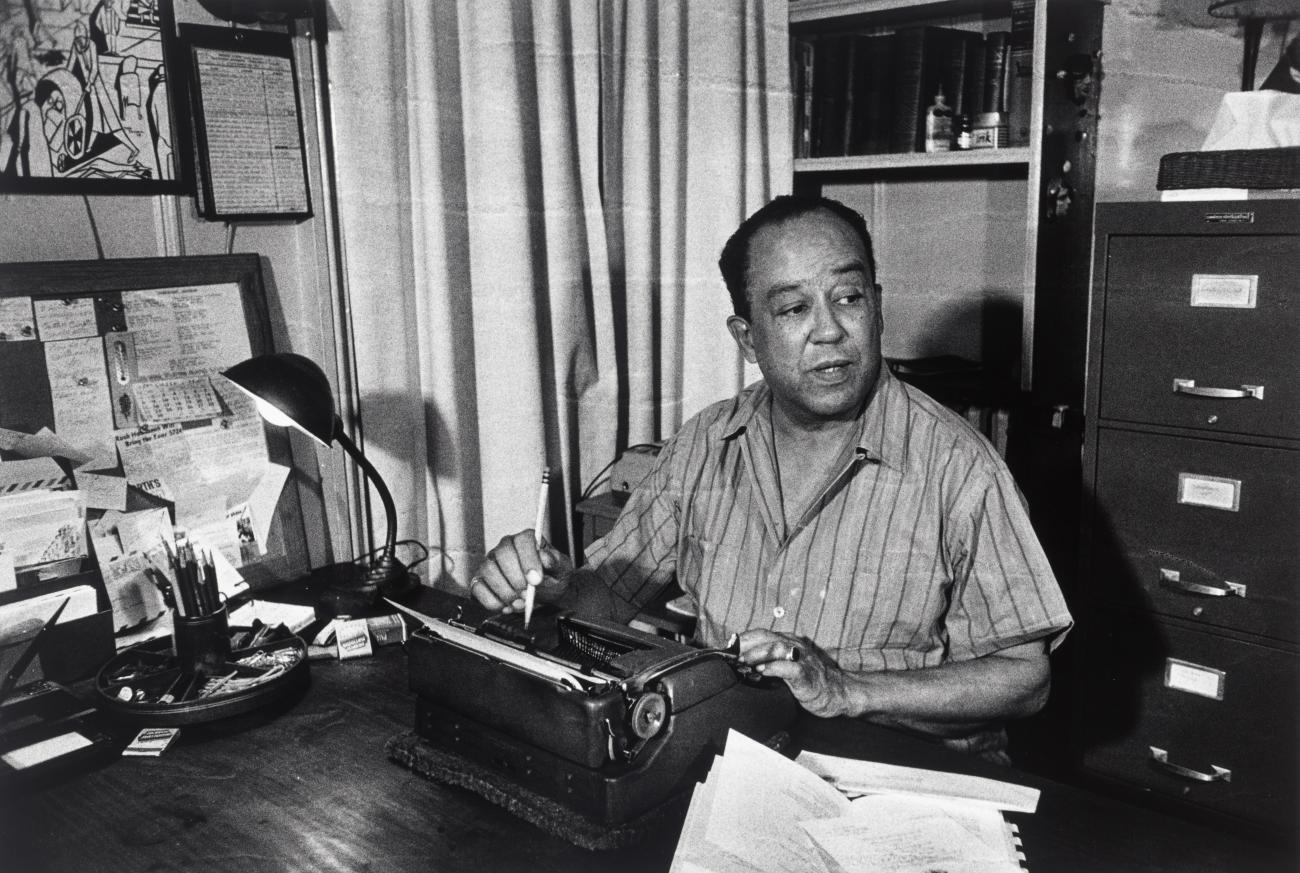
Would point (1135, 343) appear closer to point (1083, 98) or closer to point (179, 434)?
point (1083, 98)

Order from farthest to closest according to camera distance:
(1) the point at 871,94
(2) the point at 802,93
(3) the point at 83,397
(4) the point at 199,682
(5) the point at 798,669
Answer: (2) the point at 802,93 → (1) the point at 871,94 → (3) the point at 83,397 → (4) the point at 199,682 → (5) the point at 798,669

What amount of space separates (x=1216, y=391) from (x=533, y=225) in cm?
138

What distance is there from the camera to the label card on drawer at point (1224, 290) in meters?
1.94

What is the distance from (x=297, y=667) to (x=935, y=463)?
38.0 inches

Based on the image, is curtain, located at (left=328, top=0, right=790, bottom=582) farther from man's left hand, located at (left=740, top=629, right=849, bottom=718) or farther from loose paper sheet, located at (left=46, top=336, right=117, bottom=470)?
man's left hand, located at (left=740, top=629, right=849, bottom=718)

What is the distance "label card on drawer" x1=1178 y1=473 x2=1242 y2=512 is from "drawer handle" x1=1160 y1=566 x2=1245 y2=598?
0.15m

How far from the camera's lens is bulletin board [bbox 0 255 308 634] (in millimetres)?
1687

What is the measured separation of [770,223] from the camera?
169 centimetres

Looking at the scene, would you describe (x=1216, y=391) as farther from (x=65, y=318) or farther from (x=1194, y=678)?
(x=65, y=318)

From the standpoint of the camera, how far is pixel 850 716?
138cm

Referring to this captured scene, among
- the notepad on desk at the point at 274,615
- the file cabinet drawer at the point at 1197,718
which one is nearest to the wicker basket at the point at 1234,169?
the file cabinet drawer at the point at 1197,718

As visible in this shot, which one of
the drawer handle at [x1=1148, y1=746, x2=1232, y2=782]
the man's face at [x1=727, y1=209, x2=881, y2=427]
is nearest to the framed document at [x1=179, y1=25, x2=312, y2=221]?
the man's face at [x1=727, y1=209, x2=881, y2=427]

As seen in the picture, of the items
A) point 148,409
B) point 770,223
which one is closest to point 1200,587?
point 770,223

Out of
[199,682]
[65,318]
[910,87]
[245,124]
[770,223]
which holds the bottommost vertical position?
[199,682]
